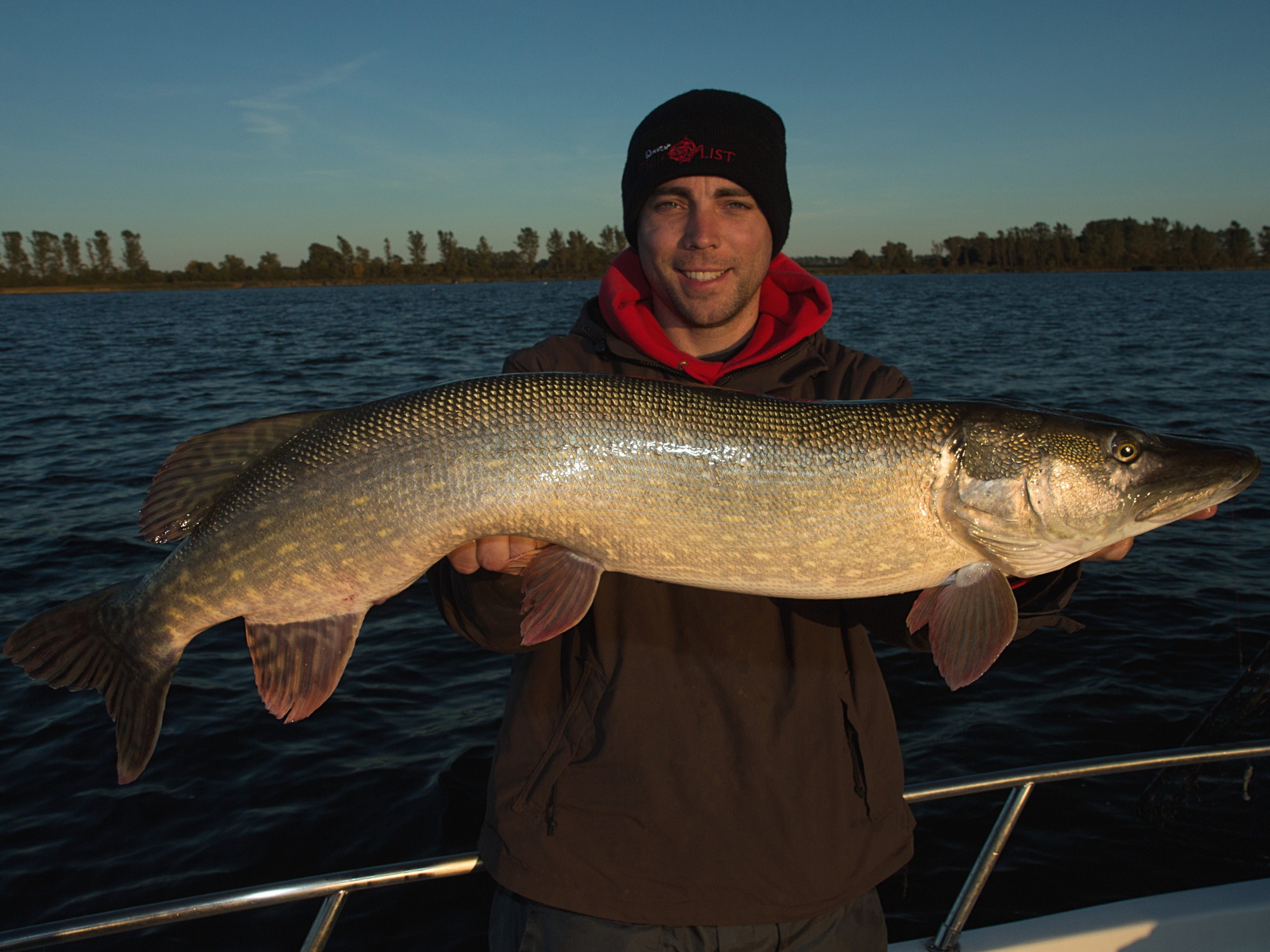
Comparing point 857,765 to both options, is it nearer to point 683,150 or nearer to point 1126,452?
point 1126,452

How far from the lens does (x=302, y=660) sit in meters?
2.37

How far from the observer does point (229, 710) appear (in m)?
5.75

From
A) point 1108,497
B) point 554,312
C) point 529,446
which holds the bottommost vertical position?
point 554,312

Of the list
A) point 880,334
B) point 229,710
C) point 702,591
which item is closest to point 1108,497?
point 702,591

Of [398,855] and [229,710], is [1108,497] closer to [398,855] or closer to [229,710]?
[398,855]

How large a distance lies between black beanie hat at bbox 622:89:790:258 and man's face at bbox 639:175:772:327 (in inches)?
1.8

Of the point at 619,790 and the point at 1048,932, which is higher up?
the point at 619,790

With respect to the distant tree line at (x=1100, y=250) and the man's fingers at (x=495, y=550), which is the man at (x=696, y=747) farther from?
the distant tree line at (x=1100, y=250)

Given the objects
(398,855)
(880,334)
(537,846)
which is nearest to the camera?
(537,846)

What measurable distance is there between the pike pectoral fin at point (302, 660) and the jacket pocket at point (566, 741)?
0.70 metres

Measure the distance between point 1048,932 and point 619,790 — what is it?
5.33 feet

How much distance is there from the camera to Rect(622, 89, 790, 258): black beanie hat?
2875 millimetres

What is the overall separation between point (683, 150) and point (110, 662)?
8.11 ft

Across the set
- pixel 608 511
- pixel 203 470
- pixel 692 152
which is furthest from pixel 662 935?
pixel 692 152
